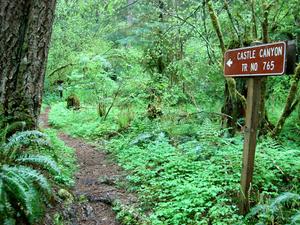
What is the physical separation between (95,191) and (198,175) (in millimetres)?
1644

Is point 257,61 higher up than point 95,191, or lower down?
higher up

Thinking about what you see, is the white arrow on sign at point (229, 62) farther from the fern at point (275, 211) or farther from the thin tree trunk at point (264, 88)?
the thin tree trunk at point (264, 88)

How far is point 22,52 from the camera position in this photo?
541cm

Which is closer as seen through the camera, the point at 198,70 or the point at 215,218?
the point at 215,218

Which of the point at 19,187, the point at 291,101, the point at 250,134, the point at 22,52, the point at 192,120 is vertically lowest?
the point at 19,187

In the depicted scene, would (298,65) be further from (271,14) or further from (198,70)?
(198,70)

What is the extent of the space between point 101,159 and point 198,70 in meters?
4.33

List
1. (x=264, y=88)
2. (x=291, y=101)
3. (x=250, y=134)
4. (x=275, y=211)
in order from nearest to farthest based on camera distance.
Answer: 1. (x=275, y=211)
2. (x=250, y=134)
3. (x=291, y=101)
4. (x=264, y=88)

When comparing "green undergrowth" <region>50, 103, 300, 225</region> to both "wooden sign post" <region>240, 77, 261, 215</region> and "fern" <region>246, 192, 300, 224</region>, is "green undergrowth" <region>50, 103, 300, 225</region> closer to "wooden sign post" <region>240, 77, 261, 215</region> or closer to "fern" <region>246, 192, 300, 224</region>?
"fern" <region>246, 192, 300, 224</region>

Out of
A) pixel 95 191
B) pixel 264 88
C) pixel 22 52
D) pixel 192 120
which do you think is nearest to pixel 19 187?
pixel 95 191

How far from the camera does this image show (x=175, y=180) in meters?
5.53

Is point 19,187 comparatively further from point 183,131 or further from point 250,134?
point 183,131

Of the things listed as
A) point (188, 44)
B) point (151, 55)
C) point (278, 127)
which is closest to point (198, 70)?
point (188, 44)

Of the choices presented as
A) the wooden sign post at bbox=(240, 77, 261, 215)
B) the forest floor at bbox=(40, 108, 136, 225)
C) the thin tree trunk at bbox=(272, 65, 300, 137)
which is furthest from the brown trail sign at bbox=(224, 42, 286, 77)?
the thin tree trunk at bbox=(272, 65, 300, 137)
